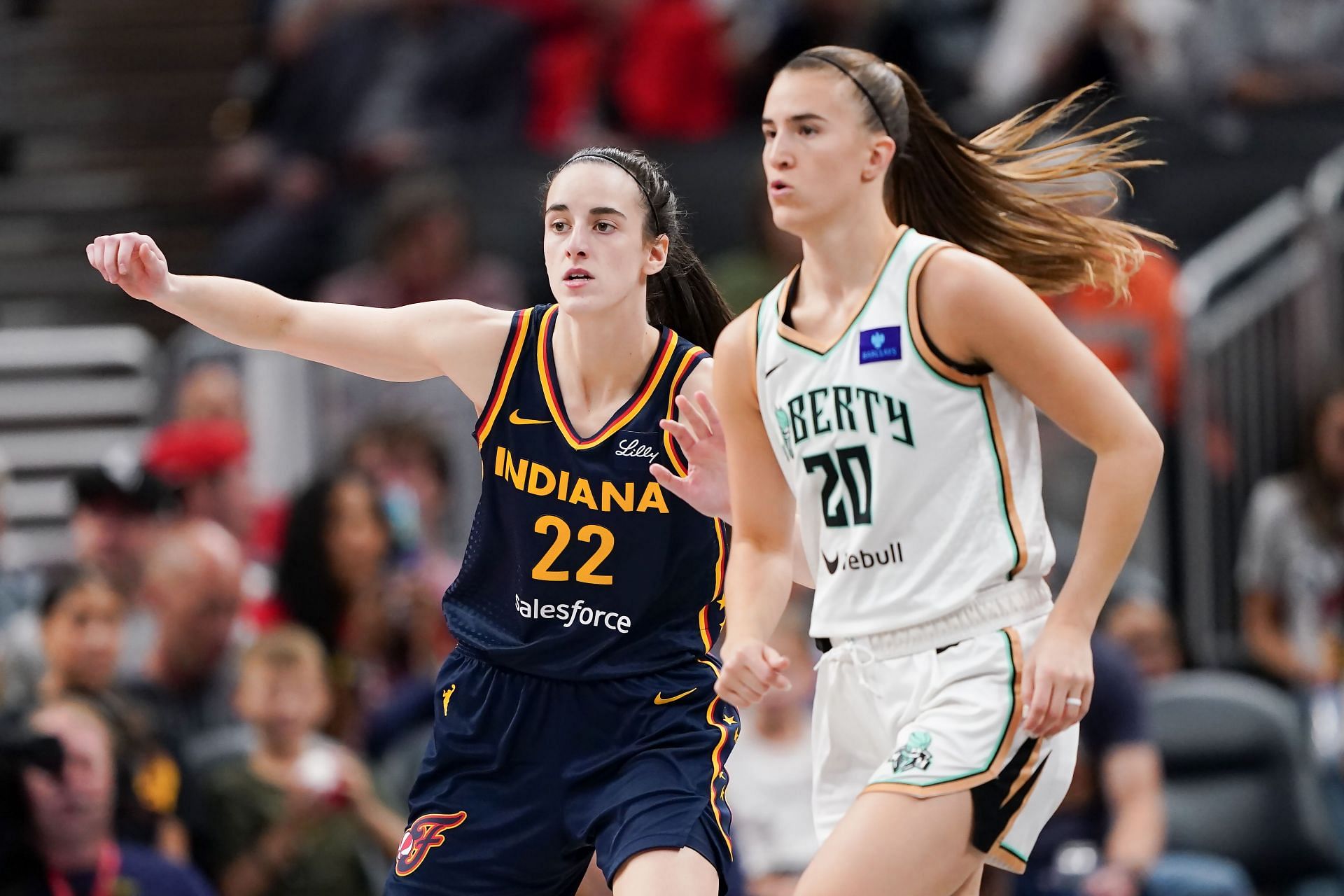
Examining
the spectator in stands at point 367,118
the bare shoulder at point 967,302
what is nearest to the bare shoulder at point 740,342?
the bare shoulder at point 967,302

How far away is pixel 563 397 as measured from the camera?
17.0 ft

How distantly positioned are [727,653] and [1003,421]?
2.68 ft

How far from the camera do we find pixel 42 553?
11555 mm

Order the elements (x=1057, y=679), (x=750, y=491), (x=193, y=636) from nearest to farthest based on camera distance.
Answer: (x=1057, y=679) < (x=750, y=491) < (x=193, y=636)

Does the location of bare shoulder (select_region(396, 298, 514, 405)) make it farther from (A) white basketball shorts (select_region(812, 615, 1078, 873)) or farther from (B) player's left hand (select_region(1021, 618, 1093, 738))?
(B) player's left hand (select_region(1021, 618, 1093, 738))

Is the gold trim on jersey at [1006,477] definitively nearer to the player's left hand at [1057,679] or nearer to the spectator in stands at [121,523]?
the player's left hand at [1057,679]

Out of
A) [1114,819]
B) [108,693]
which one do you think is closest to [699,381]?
[108,693]

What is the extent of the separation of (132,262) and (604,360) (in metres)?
1.17

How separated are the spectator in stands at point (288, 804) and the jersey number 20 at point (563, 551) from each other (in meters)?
2.95

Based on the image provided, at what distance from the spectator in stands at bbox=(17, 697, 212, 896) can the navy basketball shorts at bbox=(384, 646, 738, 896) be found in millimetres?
2120

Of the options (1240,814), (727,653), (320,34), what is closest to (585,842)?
(727,653)

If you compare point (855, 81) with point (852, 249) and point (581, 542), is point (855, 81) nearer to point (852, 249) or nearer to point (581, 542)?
point (852, 249)

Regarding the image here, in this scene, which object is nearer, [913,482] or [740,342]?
[913,482]

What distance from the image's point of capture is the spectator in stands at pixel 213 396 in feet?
33.8
